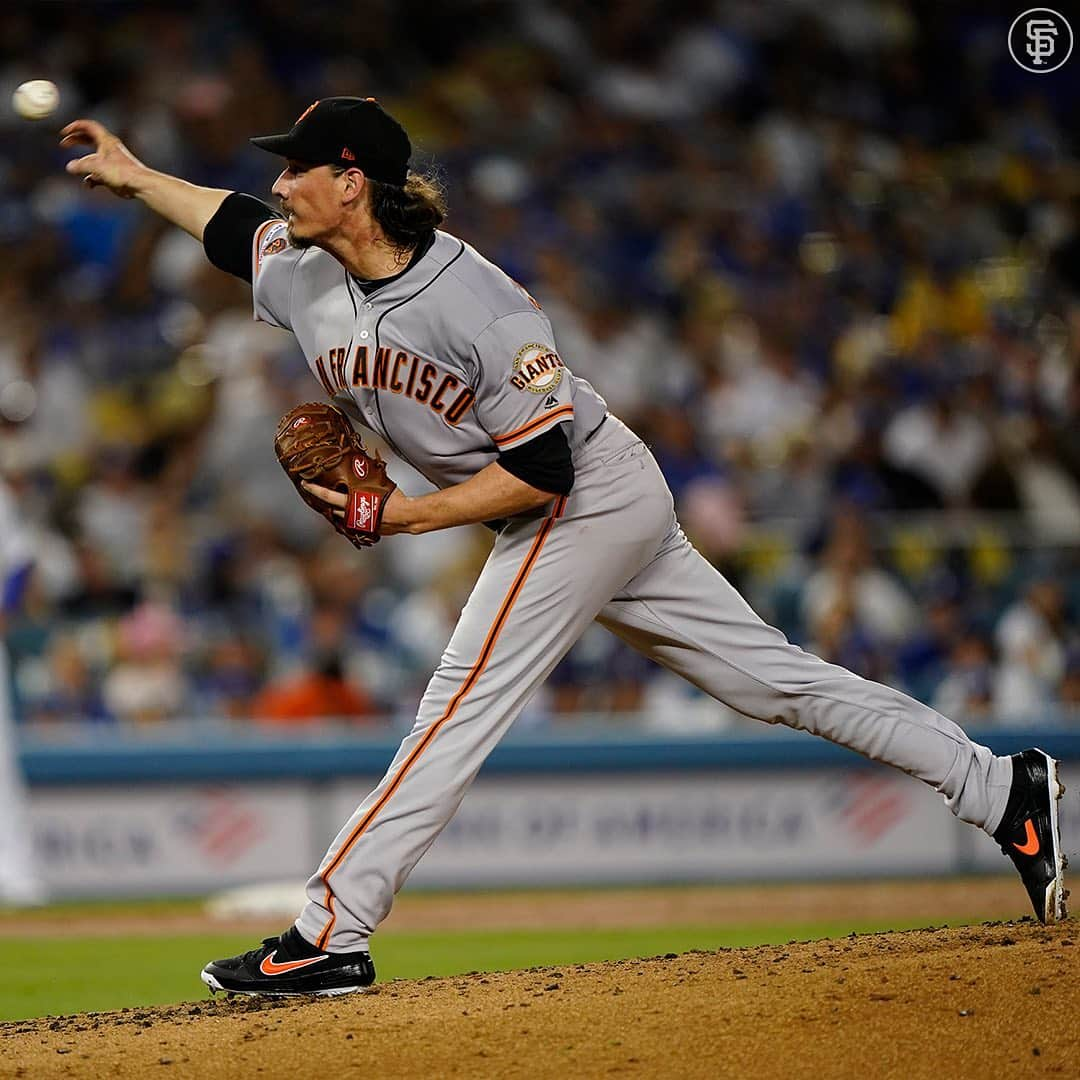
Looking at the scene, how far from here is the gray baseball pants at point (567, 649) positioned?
3943mm

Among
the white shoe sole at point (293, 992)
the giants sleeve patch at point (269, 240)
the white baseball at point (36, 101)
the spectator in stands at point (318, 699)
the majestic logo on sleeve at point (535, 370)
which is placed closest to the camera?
the majestic logo on sleeve at point (535, 370)

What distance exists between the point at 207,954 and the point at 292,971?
3223 millimetres

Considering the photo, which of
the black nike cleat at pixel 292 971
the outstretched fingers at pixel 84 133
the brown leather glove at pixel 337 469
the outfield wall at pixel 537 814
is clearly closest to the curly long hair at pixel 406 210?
the brown leather glove at pixel 337 469

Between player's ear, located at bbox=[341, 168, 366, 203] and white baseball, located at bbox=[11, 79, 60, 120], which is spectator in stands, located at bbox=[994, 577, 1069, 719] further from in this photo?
white baseball, located at bbox=[11, 79, 60, 120]

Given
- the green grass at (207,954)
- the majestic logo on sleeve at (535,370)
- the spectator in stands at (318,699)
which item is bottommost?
the green grass at (207,954)

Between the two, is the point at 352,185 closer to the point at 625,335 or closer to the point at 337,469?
the point at 337,469

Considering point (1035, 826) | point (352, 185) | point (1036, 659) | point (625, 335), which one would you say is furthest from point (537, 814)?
point (352, 185)

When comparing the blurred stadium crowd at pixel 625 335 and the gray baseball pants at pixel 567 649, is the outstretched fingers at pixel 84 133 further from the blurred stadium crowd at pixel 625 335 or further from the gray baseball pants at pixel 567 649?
the blurred stadium crowd at pixel 625 335

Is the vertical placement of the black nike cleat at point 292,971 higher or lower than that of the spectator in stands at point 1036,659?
lower

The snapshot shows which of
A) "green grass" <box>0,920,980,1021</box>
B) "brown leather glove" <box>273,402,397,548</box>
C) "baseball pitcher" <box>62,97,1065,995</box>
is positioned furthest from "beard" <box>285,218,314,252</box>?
"green grass" <box>0,920,980,1021</box>

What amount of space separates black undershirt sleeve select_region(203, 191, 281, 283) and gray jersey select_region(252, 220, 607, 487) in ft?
0.53

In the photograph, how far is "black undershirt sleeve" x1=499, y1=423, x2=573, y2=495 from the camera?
12.8 feet

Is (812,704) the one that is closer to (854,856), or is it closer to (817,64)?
(854,856)

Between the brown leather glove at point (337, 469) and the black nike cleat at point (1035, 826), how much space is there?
5.52 feet
